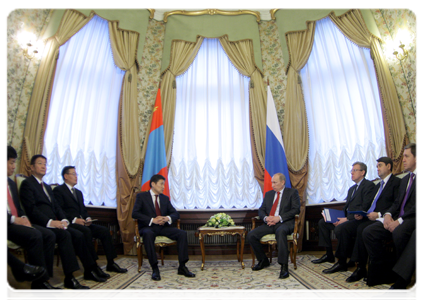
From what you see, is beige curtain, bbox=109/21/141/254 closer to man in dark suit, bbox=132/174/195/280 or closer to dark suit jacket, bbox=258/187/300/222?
man in dark suit, bbox=132/174/195/280

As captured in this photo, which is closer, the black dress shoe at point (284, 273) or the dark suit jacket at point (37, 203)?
the dark suit jacket at point (37, 203)

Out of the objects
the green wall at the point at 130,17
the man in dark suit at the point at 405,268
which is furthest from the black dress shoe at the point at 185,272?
the green wall at the point at 130,17

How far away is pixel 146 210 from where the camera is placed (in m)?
4.39

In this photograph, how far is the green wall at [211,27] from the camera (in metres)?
6.43

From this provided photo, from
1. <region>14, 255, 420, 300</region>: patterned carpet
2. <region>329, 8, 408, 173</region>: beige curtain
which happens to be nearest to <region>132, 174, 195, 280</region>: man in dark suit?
<region>14, 255, 420, 300</region>: patterned carpet

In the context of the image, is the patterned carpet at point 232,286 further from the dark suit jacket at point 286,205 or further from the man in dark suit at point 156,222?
the dark suit jacket at point 286,205

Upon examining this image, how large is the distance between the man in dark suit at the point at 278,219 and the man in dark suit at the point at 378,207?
71cm

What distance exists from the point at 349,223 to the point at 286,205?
886mm

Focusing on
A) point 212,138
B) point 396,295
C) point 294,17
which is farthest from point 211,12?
point 396,295

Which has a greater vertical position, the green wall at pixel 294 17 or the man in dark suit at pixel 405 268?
the green wall at pixel 294 17

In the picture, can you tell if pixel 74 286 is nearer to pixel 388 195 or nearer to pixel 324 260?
pixel 324 260

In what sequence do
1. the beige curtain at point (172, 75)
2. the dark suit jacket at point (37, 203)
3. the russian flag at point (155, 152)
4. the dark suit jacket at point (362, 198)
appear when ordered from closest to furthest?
the dark suit jacket at point (37, 203) → the dark suit jacket at point (362, 198) → the russian flag at point (155, 152) → the beige curtain at point (172, 75)

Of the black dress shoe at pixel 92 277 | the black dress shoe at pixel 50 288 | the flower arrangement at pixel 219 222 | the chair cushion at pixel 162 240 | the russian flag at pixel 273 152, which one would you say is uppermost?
the russian flag at pixel 273 152

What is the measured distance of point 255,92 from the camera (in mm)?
6125
